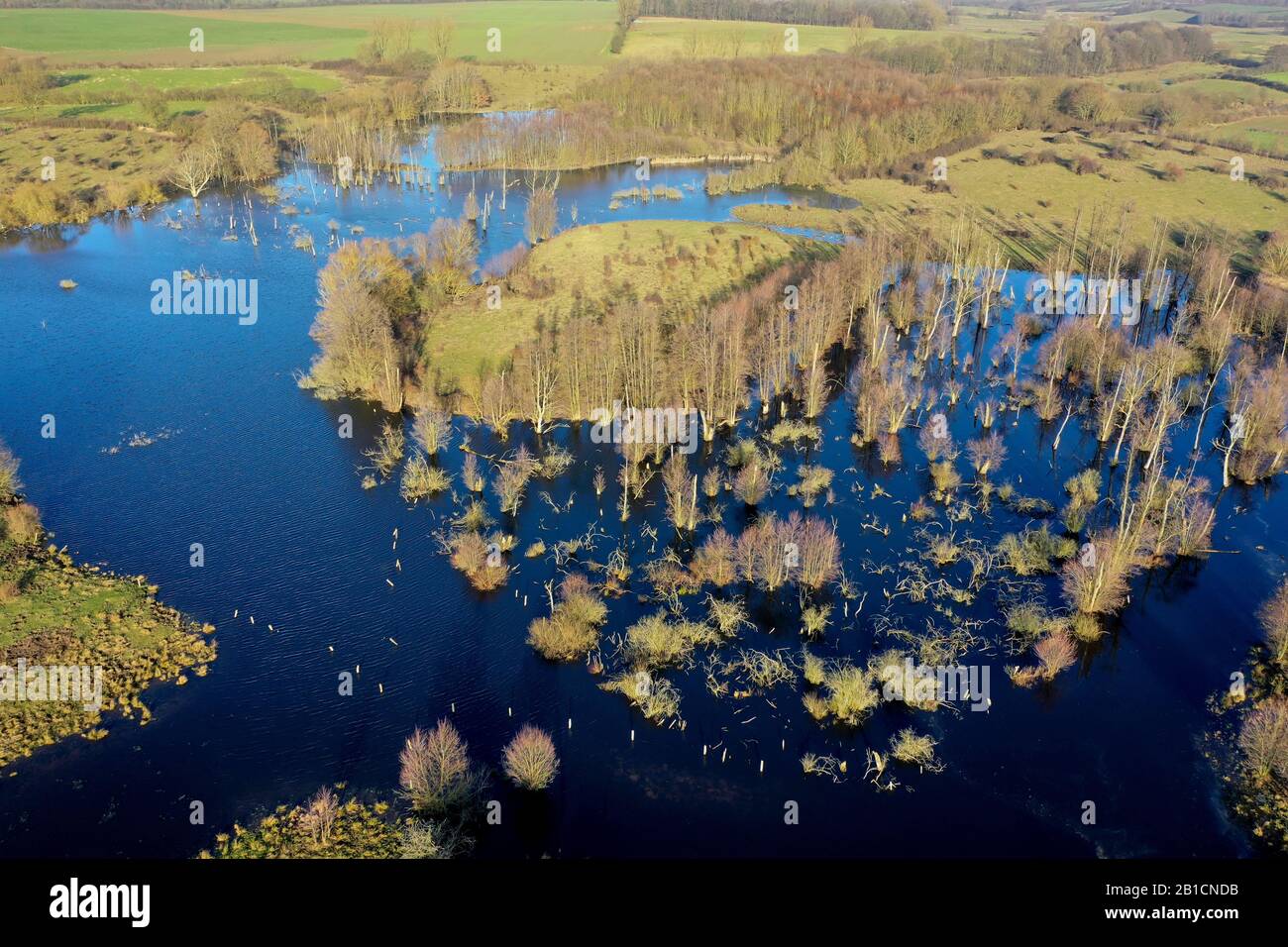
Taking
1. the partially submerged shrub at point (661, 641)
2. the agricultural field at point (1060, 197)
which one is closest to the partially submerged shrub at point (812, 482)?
the partially submerged shrub at point (661, 641)

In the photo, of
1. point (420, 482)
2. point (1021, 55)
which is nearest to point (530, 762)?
point (420, 482)

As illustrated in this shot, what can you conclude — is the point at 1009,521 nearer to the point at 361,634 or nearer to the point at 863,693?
the point at 863,693

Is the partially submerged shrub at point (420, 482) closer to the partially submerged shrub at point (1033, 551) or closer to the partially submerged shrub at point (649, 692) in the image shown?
the partially submerged shrub at point (649, 692)

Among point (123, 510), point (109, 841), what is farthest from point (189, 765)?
point (123, 510)

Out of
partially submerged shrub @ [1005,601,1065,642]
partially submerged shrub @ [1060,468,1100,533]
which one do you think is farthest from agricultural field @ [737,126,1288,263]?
partially submerged shrub @ [1005,601,1065,642]

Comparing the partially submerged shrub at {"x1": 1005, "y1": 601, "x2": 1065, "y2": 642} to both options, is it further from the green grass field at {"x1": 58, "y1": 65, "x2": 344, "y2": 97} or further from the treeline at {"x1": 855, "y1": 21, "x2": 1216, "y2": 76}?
the treeline at {"x1": 855, "y1": 21, "x2": 1216, "y2": 76}
